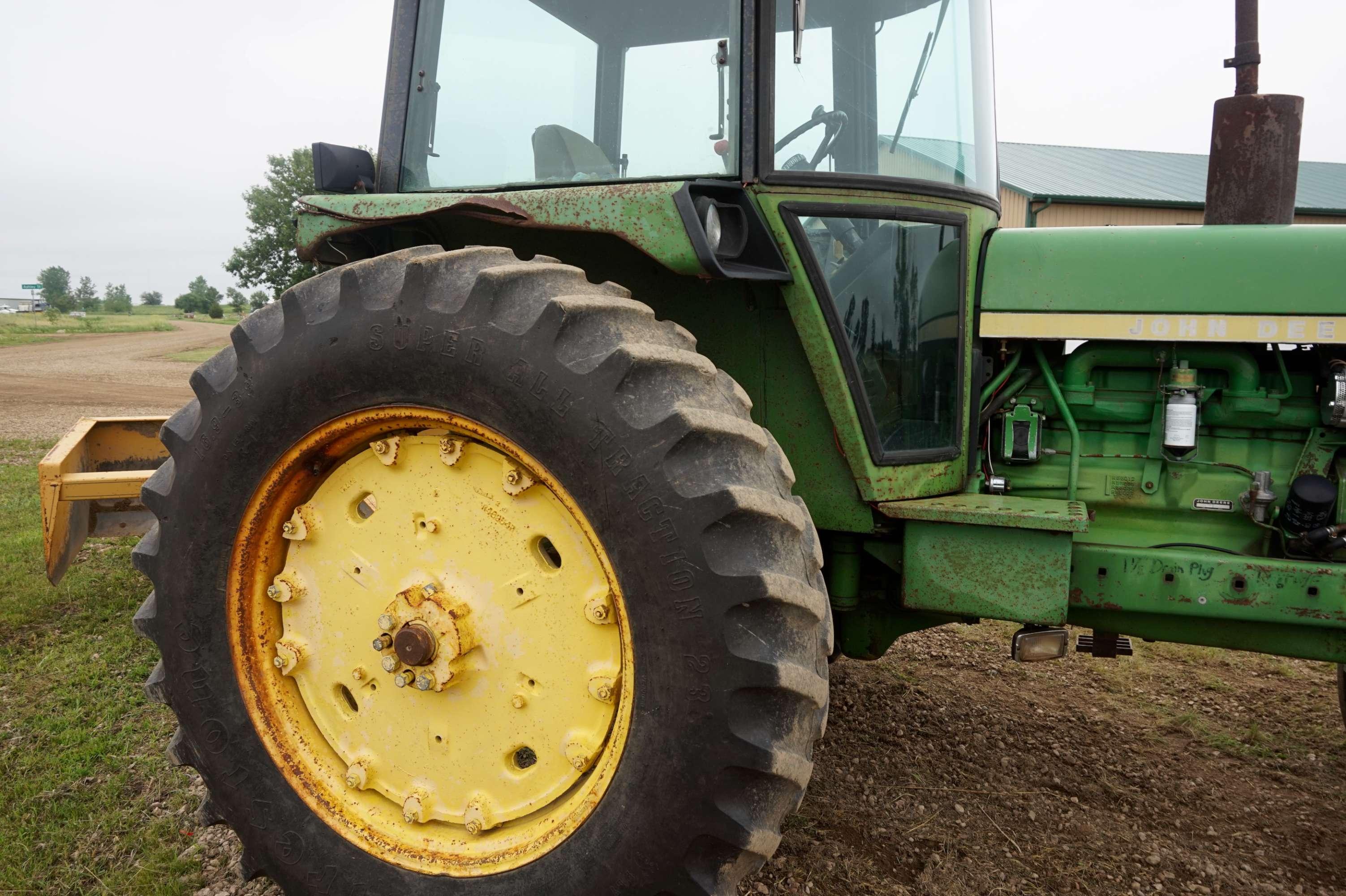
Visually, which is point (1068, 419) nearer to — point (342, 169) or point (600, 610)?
point (600, 610)

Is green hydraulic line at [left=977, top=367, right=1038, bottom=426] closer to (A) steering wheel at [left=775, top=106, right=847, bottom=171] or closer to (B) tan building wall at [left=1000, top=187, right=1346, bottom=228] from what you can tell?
(A) steering wheel at [left=775, top=106, right=847, bottom=171]

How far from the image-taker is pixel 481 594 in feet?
5.94

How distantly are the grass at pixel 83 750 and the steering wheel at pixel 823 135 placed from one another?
7.07ft

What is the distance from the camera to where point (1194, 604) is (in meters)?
2.03

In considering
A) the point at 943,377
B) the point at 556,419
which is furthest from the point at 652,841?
the point at 943,377

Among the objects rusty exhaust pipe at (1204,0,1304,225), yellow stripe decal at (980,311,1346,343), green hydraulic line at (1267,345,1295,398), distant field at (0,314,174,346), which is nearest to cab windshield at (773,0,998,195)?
yellow stripe decal at (980,311,1346,343)

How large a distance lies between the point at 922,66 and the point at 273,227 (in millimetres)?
32820

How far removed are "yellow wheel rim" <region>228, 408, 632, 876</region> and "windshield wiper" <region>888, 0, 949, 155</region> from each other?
4.12ft

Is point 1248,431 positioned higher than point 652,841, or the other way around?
point 1248,431

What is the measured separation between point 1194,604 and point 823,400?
944 mm

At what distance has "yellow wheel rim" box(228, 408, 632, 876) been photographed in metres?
1.72

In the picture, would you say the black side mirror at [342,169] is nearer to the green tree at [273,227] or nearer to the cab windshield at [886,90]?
the cab windshield at [886,90]

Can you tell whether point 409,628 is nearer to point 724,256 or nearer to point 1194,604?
point 724,256

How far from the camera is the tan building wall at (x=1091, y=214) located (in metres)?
14.0
